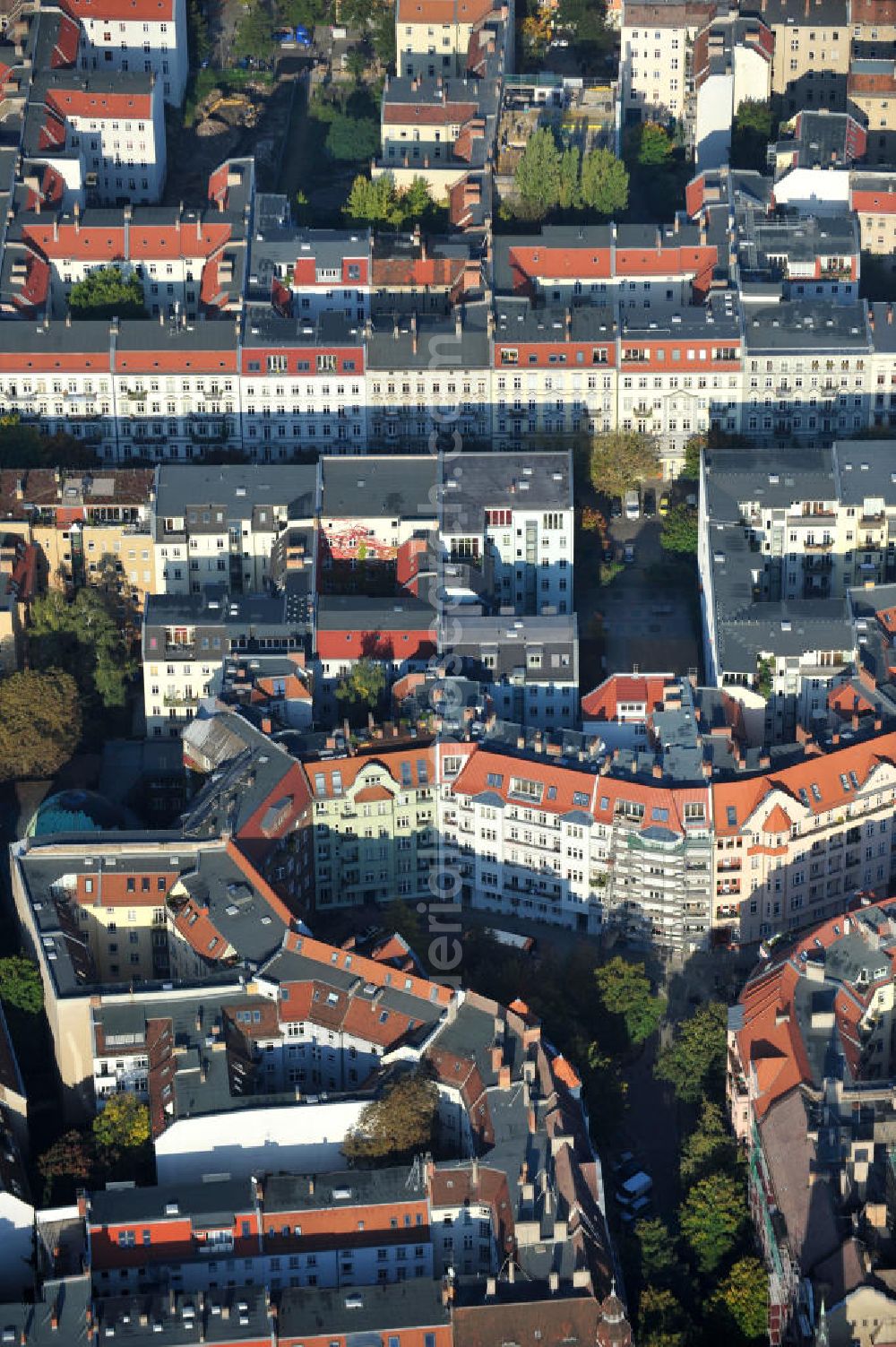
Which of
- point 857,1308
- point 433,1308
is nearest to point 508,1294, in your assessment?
point 433,1308

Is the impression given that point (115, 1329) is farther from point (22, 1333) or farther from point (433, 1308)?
point (433, 1308)

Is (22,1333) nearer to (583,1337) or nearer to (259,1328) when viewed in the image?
(259,1328)

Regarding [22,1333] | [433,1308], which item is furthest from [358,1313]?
[22,1333]

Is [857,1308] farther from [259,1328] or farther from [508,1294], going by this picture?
[259,1328]

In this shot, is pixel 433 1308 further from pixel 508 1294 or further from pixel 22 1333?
pixel 22 1333

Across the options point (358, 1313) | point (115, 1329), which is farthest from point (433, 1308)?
point (115, 1329)

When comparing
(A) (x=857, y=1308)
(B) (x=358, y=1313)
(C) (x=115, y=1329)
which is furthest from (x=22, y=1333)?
(A) (x=857, y=1308)
